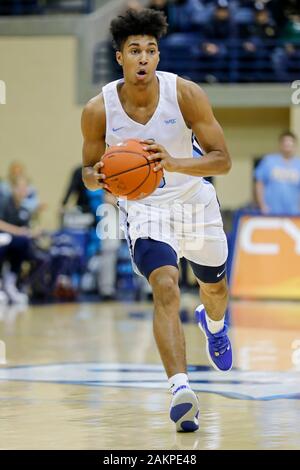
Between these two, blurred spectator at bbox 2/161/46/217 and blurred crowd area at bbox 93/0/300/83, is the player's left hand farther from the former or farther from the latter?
blurred crowd area at bbox 93/0/300/83

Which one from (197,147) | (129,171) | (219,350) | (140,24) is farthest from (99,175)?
(219,350)

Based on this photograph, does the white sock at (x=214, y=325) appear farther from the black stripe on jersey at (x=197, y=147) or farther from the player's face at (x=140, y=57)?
the player's face at (x=140, y=57)

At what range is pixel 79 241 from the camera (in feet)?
53.5

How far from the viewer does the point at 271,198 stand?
14953 millimetres

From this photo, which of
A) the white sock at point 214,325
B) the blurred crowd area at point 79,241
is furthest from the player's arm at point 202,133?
the blurred crowd area at point 79,241

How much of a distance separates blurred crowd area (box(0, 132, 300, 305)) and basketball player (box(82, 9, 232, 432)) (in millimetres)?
7392

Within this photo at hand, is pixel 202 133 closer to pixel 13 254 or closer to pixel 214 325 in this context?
pixel 214 325

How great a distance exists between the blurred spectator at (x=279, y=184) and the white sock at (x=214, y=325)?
7.22m

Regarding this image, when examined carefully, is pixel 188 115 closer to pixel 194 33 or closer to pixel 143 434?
pixel 143 434

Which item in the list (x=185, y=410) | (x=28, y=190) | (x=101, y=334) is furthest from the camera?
(x=28, y=190)

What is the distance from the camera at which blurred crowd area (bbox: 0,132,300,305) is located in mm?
14711

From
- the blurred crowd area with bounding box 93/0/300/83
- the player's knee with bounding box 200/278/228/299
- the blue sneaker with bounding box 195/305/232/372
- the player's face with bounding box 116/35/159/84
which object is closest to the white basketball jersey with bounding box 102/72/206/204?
the player's face with bounding box 116/35/159/84

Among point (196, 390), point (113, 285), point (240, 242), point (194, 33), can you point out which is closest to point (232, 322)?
point (240, 242)

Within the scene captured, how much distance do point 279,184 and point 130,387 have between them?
772 centimetres
